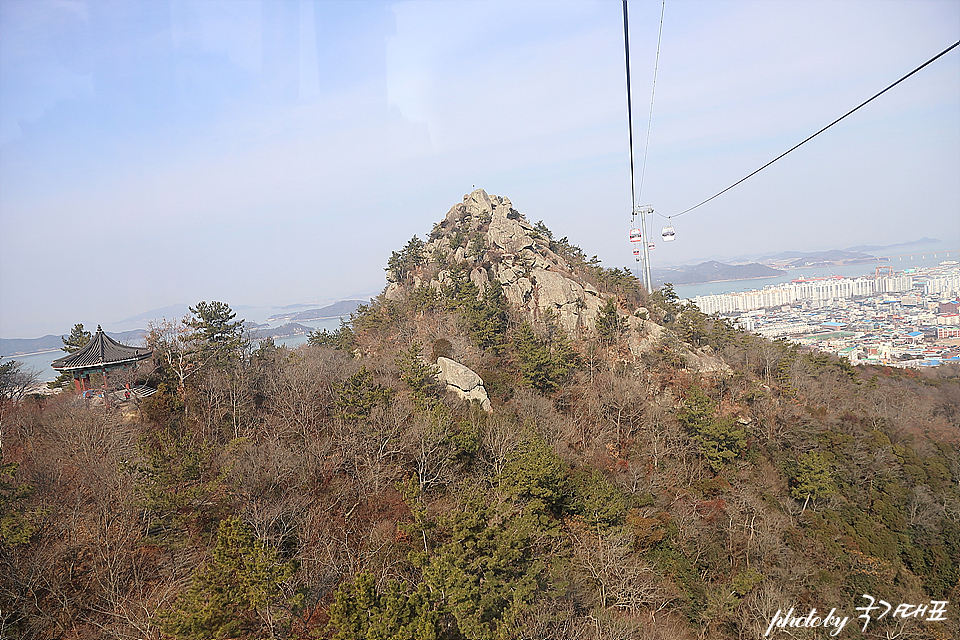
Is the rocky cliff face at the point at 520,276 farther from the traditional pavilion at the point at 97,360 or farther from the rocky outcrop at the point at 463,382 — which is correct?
the traditional pavilion at the point at 97,360

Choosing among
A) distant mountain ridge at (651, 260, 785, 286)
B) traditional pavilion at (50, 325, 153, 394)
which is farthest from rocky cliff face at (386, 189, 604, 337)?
Result: distant mountain ridge at (651, 260, 785, 286)

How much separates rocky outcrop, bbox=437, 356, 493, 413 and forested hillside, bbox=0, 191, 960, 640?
1.12 meters

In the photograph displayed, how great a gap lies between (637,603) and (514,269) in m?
25.2

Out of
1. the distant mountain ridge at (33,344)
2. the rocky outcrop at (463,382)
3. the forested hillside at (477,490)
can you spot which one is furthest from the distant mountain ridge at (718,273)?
the distant mountain ridge at (33,344)

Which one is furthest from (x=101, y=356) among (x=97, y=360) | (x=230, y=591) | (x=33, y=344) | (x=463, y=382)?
(x=33, y=344)

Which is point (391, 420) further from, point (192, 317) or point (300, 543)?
point (192, 317)

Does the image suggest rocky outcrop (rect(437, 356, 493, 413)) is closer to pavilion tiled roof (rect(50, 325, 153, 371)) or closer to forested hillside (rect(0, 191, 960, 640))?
forested hillside (rect(0, 191, 960, 640))

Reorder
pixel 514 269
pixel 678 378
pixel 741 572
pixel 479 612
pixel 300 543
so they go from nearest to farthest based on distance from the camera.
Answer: pixel 479 612, pixel 300 543, pixel 741 572, pixel 678 378, pixel 514 269

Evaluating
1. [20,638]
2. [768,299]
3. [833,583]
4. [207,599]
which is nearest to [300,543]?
[207,599]

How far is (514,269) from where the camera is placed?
3647 cm

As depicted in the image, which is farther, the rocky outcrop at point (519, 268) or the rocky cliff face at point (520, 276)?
the rocky outcrop at point (519, 268)

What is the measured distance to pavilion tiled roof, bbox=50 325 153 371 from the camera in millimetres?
19161

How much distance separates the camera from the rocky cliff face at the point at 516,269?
34.3 m

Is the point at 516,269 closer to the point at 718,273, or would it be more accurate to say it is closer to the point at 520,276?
the point at 520,276
